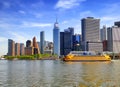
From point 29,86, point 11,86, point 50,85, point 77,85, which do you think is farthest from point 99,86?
point 11,86

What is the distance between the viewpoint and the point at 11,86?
51.8m

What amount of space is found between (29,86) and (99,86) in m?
12.5

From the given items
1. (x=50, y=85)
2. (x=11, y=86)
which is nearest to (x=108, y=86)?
(x=50, y=85)

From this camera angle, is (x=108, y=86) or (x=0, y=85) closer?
(x=108, y=86)

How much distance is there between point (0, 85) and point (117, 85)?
21.4 m

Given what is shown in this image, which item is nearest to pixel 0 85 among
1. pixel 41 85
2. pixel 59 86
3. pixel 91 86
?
pixel 41 85

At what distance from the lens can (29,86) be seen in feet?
169

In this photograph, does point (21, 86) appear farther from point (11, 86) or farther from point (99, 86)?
point (99, 86)

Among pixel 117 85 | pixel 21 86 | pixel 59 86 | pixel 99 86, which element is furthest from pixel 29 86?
pixel 117 85

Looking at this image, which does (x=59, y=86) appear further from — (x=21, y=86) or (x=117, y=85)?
(x=117, y=85)

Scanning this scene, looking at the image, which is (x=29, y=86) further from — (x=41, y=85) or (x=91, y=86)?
(x=91, y=86)

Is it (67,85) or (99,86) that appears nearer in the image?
(99,86)

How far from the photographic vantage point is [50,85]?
52.7 m

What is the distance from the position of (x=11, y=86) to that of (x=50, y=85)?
705cm
